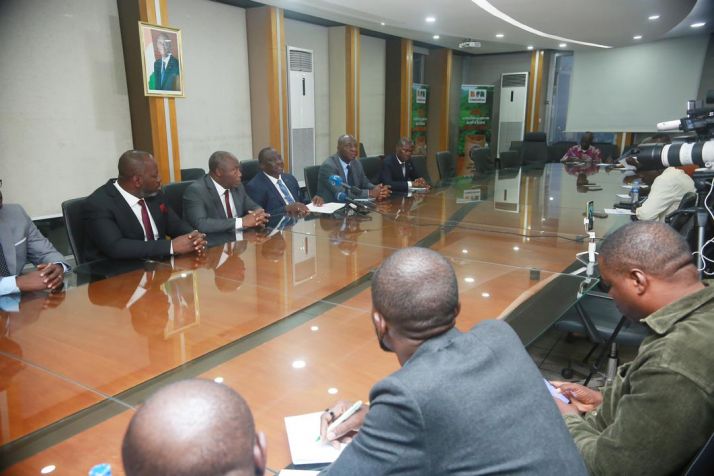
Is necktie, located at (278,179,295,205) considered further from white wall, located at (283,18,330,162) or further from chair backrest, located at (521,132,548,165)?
chair backrest, located at (521,132,548,165)

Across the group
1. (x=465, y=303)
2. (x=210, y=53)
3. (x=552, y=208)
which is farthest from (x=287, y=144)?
(x=465, y=303)

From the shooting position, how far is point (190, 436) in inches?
23.5

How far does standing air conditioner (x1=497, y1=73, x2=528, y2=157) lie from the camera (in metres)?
10.8

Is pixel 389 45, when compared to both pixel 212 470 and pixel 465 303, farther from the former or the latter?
pixel 212 470

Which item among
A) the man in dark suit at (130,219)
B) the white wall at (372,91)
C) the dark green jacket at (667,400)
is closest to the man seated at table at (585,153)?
the white wall at (372,91)

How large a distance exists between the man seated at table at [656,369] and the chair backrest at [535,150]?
327 inches

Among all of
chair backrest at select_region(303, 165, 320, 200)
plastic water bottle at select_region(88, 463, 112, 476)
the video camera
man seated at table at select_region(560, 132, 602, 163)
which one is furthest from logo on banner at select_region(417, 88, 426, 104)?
plastic water bottle at select_region(88, 463, 112, 476)

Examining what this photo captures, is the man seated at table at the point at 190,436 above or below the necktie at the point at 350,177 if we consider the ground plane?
above

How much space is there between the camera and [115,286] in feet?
7.66

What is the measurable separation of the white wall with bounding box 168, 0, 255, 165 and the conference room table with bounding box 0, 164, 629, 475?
295 centimetres

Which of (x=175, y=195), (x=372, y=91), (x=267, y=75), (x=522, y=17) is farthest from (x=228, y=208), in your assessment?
(x=372, y=91)

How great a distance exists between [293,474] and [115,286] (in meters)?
1.56

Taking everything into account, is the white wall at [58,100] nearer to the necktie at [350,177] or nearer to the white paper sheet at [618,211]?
the necktie at [350,177]

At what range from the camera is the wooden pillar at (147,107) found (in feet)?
15.3
